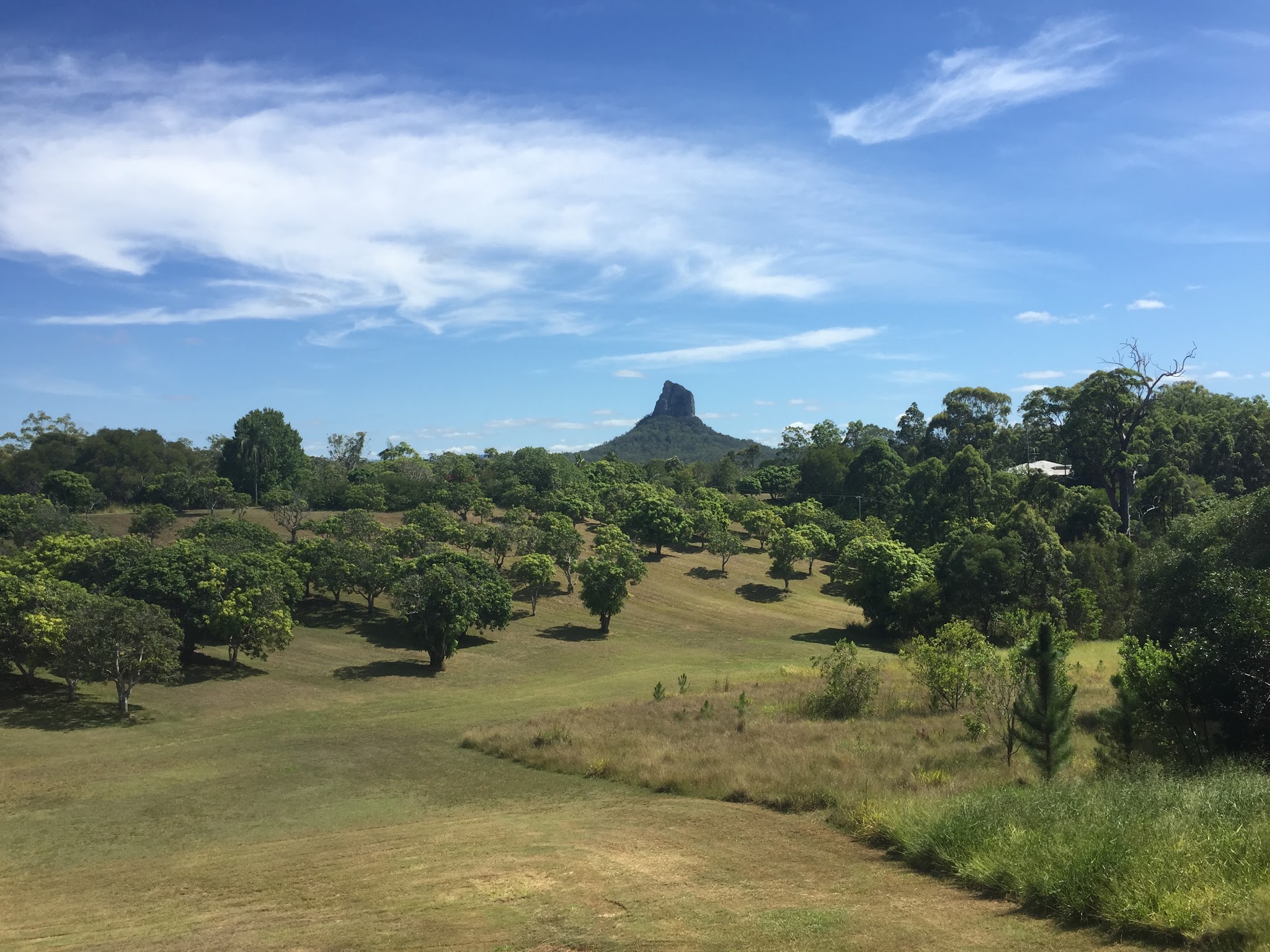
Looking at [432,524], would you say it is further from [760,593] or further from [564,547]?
[760,593]

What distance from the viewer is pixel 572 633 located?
6050 cm

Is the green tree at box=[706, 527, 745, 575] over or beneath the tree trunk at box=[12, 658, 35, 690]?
over

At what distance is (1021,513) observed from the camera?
6084cm

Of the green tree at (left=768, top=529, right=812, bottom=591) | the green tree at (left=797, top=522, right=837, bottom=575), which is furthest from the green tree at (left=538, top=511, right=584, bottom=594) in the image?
the green tree at (left=797, top=522, right=837, bottom=575)

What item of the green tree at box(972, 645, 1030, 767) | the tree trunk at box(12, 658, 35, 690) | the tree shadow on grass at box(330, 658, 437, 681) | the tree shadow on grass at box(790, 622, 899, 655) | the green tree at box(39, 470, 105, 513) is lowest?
the tree shadow on grass at box(330, 658, 437, 681)

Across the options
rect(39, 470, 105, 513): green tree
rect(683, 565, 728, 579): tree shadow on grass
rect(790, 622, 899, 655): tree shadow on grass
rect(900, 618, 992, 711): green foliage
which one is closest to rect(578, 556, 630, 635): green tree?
rect(790, 622, 899, 655): tree shadow on grass

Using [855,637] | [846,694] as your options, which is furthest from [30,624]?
[855,637]

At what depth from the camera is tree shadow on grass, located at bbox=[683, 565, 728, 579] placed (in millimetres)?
84500

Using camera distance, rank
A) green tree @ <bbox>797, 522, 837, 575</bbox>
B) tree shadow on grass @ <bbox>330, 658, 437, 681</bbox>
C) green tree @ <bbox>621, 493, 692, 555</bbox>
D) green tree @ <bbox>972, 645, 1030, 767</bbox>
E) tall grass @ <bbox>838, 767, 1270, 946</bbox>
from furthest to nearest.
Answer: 1. green tree @ <bbox>621, 493, 692, 555</bbox>
2. green tree @ <bbox>797, 522, 837, 575</bbox>
3. tree shadow on grass @ <bbox>330, 658, 437, 681</bbox>
4. green tree @ <bbox>972, 645, 1030, 767</bbox>
5. tall grass @ <bbox>838, 767, 1270, 946</bbox>

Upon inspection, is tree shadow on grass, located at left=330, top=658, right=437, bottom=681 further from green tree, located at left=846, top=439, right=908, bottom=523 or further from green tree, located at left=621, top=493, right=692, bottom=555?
green tree, located at left=846, top=439, right=908, bottom=523

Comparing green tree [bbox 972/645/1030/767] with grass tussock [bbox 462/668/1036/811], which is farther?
green tree [bbox 972/645/1030/767]

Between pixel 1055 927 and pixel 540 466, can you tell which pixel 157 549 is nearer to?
pixel 1055 927

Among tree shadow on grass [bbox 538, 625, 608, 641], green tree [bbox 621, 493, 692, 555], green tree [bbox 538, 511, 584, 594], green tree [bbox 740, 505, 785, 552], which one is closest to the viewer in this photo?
tree shadow on grass [bbox 538, 625, 608, 641]

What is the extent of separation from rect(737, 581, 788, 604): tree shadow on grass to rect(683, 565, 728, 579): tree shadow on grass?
3.07 metres
